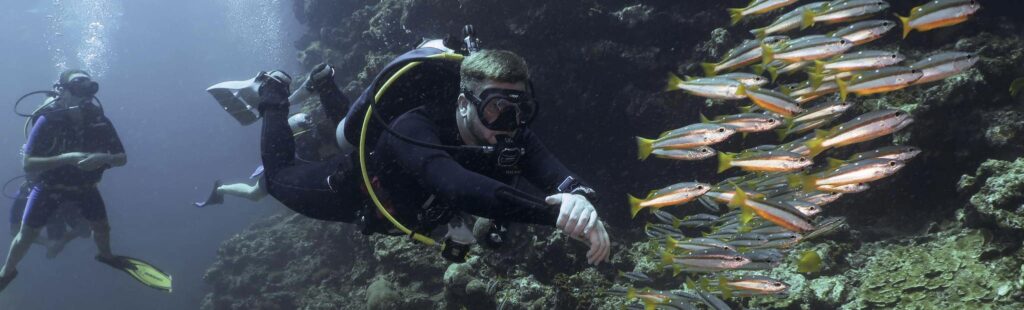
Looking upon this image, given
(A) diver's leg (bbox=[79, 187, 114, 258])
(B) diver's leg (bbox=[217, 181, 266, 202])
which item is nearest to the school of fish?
(B) diver's leg (bbox=[217, 181, 266, 202])

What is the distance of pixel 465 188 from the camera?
2777 mm

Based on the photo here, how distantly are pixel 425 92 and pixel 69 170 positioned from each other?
772 cm

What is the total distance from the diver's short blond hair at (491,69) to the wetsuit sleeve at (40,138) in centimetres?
766

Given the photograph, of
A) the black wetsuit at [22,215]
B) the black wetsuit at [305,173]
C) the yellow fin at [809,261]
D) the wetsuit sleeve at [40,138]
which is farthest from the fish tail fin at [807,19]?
the black wetsuit at [22,215]

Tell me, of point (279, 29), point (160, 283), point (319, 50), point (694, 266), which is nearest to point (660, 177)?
point (694, 266)

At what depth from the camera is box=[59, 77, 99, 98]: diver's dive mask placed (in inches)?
310

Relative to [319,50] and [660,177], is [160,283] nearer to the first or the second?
[660,177]

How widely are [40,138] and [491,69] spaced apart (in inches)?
313

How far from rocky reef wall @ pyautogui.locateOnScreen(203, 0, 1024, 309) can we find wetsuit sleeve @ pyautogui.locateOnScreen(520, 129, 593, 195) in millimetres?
2442

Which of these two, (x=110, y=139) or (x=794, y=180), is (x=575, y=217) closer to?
(x=794, y=180)

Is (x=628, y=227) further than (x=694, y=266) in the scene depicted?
Yes

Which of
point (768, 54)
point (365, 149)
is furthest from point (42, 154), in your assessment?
point (768, 54)

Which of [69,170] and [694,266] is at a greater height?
[69,170]

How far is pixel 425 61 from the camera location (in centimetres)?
406
